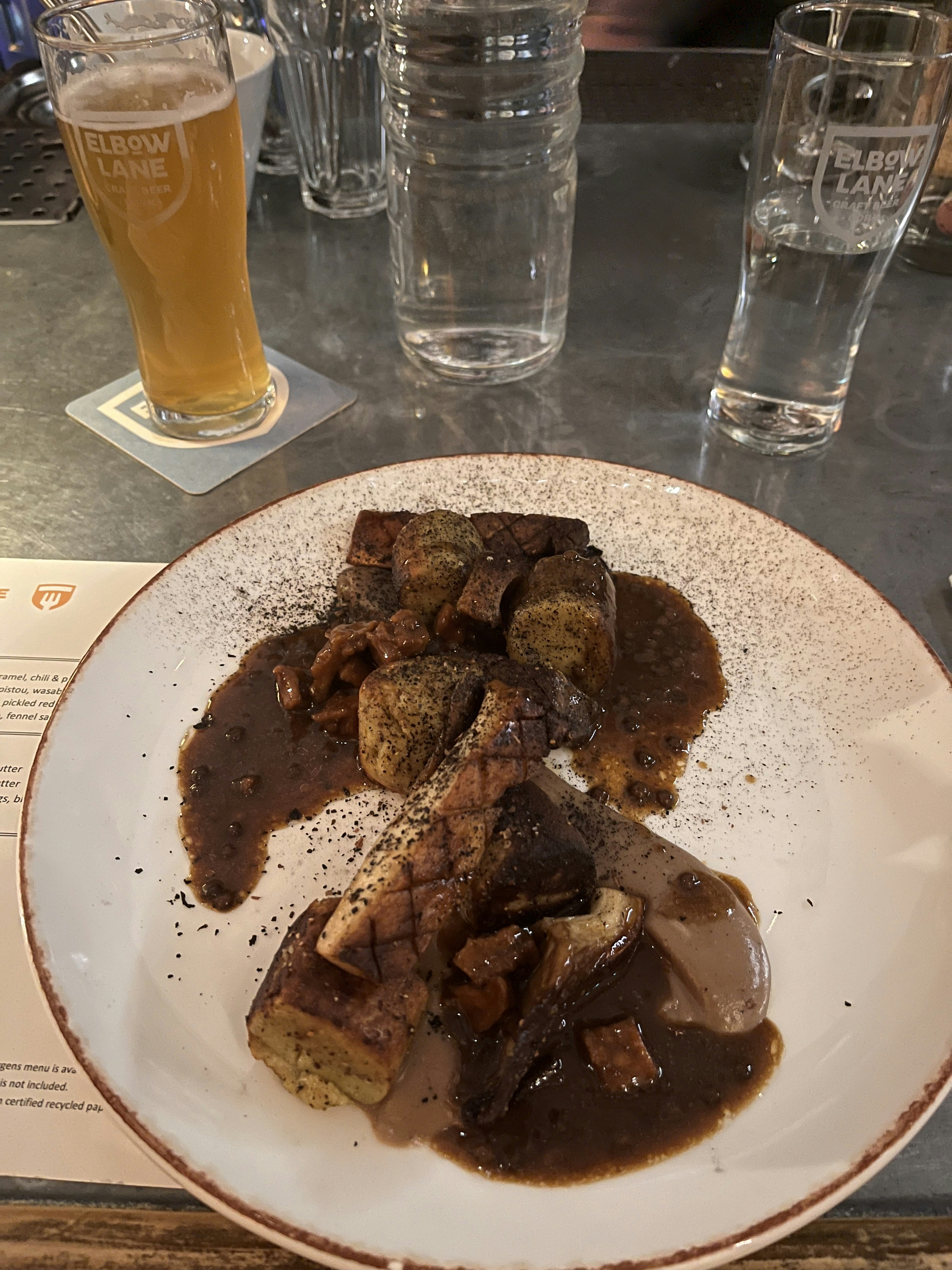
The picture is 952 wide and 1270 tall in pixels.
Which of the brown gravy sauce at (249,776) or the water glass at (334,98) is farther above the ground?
the water glass at (334,98)

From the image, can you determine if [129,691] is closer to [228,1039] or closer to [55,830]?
[55,830]

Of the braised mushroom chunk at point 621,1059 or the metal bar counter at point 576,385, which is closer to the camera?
the braised mushroom chunk at point 621,1059

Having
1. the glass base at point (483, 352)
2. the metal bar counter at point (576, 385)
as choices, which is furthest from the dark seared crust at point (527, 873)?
the glass base at point (483, 352)

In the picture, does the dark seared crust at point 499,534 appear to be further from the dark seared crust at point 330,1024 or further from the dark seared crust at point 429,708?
the dark seared crust at point 330,1024

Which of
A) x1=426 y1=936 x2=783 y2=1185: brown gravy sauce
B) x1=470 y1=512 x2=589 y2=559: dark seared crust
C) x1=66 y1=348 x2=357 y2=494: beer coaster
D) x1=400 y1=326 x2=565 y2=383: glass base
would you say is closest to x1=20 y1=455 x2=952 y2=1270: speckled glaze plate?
x1=426 y1=936 x2=783 y2=1185: brown gravy sauce

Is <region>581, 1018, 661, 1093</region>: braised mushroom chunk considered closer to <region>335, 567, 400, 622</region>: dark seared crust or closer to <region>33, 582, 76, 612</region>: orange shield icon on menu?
<region>335, 567, 400, 622</region>: dark seared crust
